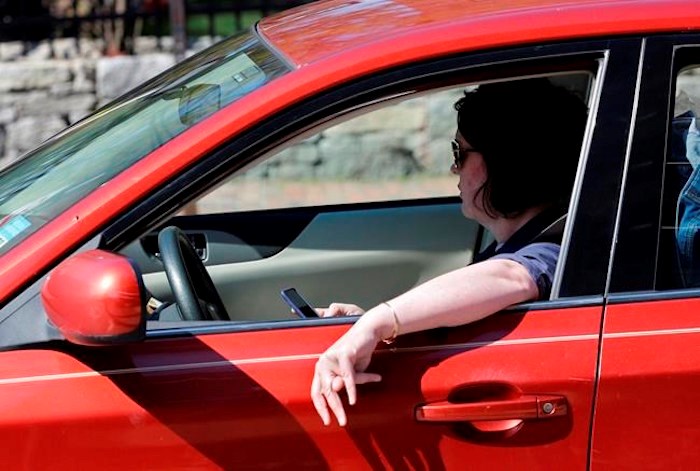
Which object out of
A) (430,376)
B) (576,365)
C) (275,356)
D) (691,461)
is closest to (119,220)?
→ (275,356)

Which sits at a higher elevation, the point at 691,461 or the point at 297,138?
the point at 297,138

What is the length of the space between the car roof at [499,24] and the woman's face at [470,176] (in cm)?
31

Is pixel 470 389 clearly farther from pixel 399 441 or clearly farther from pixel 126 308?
pixel 126 308

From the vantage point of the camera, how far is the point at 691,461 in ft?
7.09

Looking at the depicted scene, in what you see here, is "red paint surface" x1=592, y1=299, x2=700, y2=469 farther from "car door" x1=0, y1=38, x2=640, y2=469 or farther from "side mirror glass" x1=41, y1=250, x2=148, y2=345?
"side mirror glass" x1=41, y1=250, x2=148, y2=345

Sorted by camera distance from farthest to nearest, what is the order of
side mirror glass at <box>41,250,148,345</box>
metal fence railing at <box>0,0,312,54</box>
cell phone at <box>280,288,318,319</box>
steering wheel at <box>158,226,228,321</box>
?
metal fence railing at <box>0,0,312,54</box>, steering wheel at <box>158,226,228,321</box>, cell phone at <box>280,288,318,319</box>, side mirror glass at <box>41,250,148,345</box>

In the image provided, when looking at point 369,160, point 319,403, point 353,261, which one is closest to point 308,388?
point 319,403

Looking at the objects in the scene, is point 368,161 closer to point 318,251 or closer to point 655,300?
point 318,251

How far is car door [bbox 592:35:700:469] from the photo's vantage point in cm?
213

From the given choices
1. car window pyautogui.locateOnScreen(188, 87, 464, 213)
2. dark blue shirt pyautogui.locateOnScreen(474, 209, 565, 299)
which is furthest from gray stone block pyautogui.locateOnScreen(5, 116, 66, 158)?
dark blue shirt pyautogui.locateOnScreen(474, 209, 565, 299)

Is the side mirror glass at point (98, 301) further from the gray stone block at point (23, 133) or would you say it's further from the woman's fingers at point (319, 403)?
the gray stone block at point (23, 133)

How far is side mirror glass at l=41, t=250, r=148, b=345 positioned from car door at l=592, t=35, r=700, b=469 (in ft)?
2.76

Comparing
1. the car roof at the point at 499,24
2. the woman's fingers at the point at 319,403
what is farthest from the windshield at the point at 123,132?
the woman's fingers at the point at 319,403

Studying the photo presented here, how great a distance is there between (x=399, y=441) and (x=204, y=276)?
2.86ft
